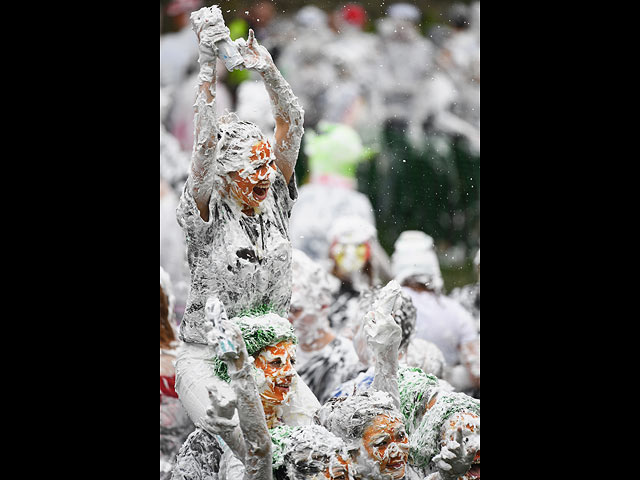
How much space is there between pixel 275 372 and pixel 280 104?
804 mm

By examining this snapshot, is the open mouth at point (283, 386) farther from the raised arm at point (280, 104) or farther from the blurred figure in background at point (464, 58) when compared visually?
the blurred figure in background at point (464, 58)

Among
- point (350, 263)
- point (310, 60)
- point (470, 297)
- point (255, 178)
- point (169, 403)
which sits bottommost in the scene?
point (169, 403)

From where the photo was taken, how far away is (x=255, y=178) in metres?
2.97

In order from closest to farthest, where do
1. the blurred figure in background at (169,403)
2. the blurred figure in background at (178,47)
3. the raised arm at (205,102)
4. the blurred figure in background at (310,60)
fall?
the raised arm at (205,102) < the blurred figure in background at (178,47) < the blurred figure in background at (310,60) < the blurred figure in background at (169,403)

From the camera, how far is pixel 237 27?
12.0 feet

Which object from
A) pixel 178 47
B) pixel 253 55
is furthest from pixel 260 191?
pixel 178 47

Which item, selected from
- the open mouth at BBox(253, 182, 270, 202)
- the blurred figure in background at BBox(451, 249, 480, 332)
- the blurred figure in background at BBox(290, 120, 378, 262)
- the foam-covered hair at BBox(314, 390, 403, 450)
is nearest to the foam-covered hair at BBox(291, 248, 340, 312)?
the blurred figure in background at BBox(290, 120, 378, 262)

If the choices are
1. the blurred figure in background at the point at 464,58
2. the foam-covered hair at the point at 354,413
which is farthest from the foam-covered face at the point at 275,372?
the blurred figure in background at the point at 464,58

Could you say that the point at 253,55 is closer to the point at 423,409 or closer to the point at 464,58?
the point at 423,409

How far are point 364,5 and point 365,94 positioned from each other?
459mm

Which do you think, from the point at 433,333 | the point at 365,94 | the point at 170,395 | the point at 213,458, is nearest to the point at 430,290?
the point at 433,333

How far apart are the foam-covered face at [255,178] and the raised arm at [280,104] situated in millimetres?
111

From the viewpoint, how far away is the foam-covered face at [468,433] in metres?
2.97

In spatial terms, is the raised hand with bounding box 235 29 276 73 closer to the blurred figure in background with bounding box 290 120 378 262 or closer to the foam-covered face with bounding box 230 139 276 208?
the foam-covered face with bounding box 230 139 276 208
